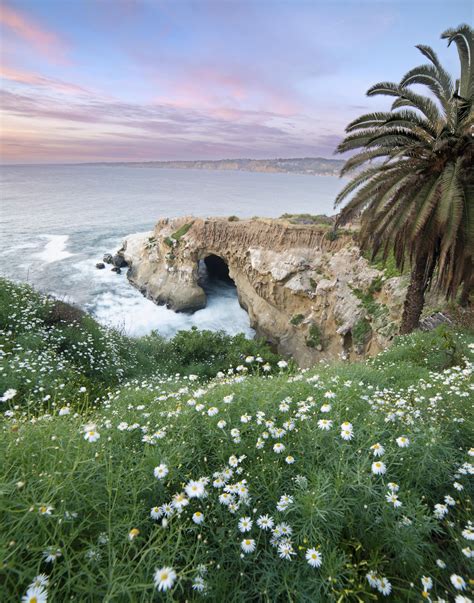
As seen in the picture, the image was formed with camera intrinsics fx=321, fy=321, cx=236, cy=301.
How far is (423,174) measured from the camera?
31.6 feet

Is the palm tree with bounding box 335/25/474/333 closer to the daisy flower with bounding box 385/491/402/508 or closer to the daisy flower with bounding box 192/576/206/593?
the daisy flower with bounding box 385/491/402/508

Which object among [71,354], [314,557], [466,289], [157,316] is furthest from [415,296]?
[157,316]

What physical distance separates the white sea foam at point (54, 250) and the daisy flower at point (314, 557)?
43742 mm

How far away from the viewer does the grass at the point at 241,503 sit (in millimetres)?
1938

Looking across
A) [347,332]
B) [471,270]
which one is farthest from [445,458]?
[347,332]

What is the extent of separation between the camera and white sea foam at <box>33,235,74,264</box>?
132 feet

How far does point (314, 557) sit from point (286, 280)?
75.5 ft

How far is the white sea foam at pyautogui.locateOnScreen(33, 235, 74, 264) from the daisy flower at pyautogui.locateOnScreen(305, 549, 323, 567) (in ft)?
144

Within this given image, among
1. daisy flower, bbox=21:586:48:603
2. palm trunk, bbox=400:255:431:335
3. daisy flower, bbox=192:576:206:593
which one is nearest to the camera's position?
daisy flower, bbox=21:586:48:603

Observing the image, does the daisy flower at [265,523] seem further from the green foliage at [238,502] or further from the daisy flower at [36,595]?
the daisy flower at [36,595]

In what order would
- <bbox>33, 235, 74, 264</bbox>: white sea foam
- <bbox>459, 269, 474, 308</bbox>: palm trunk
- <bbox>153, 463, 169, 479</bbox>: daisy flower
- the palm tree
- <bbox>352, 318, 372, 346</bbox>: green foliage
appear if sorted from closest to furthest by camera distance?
<bbox>153, 463, 169, 479</bbox>: daisy flower < the palm tree < <bbox>459, 269, 474, 308</bbox>: palm trunk < <bbox>352, 318, 372, 346</bbox>: green foliage < <bbox>33, 235, 74, 264</bbox>: white sea foam

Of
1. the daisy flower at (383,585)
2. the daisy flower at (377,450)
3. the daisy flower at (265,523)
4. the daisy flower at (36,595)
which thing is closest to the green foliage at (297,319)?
the daisy flower at (377,450)

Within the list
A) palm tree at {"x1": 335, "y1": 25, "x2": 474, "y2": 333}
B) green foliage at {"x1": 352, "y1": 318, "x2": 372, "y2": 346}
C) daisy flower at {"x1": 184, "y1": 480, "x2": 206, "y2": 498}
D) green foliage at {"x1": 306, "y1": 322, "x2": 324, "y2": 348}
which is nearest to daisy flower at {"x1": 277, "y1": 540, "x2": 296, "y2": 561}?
daisy flower at {"x1": 184, "y1": 480, "x2": 206, "y2": 498}

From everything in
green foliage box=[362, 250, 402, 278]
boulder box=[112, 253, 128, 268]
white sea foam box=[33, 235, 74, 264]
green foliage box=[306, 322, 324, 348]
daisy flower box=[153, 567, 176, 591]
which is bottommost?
white sea foam box=[33, 235, 74, 264]
